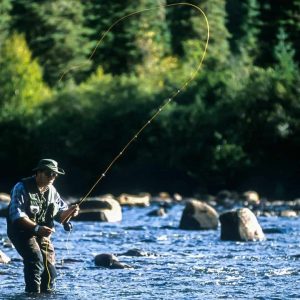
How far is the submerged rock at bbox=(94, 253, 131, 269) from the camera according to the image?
16.2m

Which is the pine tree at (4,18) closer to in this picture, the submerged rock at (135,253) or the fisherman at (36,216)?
the submerged rock at (135,253)

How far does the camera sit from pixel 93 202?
88.4ft

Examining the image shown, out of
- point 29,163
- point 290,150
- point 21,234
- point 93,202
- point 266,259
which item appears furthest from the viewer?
point 29,163

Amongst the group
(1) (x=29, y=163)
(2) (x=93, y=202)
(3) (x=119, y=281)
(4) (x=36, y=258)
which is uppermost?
(4) (x=36, y=258)

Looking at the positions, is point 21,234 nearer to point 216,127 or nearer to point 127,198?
point 127,198

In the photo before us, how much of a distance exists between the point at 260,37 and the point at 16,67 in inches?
873

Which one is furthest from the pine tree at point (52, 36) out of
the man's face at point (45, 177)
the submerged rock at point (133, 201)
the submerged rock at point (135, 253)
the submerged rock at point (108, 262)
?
the man's face at point (45, 177)

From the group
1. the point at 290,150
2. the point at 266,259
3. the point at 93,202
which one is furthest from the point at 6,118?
the point at 266,259

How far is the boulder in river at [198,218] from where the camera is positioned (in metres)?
23.0

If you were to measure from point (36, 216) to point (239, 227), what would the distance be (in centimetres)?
806

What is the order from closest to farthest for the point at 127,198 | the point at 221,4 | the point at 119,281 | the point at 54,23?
the point at 119,281 < the point at 127,198 < the point at 54,23 < the point at 221,4

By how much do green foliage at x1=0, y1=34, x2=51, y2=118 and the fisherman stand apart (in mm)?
34384

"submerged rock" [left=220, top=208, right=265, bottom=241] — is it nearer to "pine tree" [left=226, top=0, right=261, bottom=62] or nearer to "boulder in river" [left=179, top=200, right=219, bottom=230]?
Answer: "boulder in river" [left=179, top=200, right=219, bottom=230]

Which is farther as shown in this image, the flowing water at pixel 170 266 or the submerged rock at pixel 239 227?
the submerged rock at pixel 239 227
